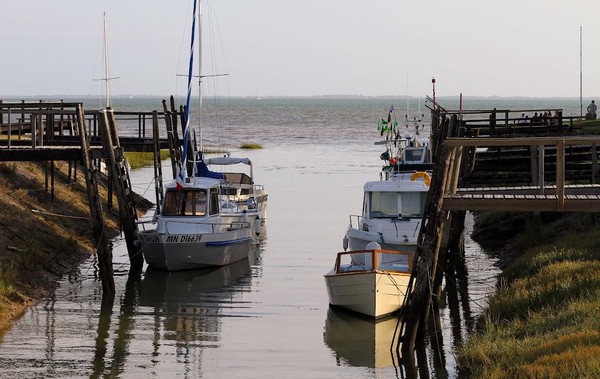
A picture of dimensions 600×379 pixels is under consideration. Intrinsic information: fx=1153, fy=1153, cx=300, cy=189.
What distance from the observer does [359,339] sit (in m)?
22.2

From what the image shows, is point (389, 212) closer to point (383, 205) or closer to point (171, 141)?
point (383, 205)

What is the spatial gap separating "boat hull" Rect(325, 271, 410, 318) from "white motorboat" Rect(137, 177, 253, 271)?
678cm

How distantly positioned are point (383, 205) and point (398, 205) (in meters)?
0.39

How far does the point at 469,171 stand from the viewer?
33.5m

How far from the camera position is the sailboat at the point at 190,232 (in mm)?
30031

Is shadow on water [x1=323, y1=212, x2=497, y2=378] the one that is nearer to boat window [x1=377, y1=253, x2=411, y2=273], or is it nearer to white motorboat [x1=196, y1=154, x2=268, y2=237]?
boat window [x1=377, y1=253, x2=411, y2=273]

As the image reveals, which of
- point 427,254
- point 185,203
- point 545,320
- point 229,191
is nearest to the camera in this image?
point 545,320

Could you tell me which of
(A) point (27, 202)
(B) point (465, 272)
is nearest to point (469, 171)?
(B) point (465, 272)

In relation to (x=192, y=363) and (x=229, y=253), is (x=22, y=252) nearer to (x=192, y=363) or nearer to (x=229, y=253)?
(x=229, y=253)

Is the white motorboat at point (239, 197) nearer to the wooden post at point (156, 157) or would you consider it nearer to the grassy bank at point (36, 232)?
the wooden post at point (156, 157)

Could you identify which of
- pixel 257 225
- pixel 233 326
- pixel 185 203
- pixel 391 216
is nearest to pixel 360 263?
pixel 233 326

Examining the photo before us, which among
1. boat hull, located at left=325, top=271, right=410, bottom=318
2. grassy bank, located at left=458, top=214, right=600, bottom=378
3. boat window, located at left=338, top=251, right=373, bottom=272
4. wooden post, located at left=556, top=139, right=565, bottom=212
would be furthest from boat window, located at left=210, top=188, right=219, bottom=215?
wooden post, located at left=556, top=139, right=565, bottom=212

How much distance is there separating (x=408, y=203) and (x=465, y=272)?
257 cm

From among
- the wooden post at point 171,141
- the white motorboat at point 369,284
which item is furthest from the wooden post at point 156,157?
the white motorboat at point 369,284
